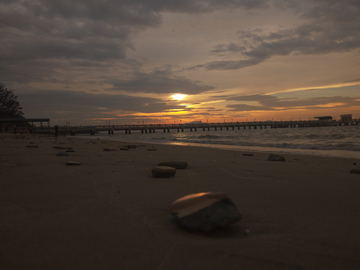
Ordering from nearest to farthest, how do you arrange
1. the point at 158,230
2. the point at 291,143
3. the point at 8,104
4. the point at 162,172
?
the point at 158,230, the point at 162,172, the point at 291,143, the point at 8,104

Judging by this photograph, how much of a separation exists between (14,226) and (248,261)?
62.5 inches

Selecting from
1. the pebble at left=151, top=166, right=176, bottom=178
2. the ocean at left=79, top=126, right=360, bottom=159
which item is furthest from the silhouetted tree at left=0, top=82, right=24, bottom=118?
the pebble at left=151, top=166, right=176, bottom=178

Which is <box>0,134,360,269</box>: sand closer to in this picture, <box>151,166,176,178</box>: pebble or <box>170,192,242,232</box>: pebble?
<box>170,192,242,232</box>: pebble

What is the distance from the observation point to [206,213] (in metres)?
1.84

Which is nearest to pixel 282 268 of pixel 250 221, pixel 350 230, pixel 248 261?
pixel 248 261

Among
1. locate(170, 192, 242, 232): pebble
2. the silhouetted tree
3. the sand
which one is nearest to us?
the sand

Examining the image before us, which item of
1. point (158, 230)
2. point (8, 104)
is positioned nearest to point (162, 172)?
point (158, 230)

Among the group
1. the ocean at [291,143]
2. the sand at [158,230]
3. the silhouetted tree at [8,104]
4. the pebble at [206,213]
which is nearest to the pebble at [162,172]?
the sand at [158,230]

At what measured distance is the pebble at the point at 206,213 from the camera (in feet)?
5.91

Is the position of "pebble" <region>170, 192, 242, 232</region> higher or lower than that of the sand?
higher

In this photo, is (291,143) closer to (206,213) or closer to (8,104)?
(206,213)

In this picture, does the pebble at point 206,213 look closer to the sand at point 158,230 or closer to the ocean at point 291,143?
the sand at point 158,230

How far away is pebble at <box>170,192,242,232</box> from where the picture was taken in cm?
180

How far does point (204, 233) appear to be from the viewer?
180 centimetres
